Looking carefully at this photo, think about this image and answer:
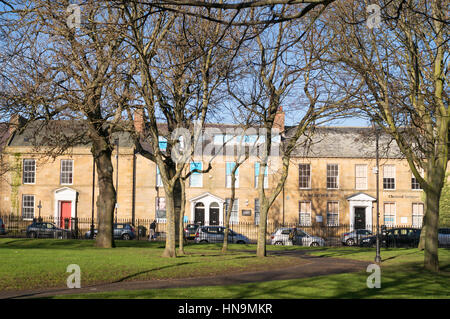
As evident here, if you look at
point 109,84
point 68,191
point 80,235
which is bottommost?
point 80,235

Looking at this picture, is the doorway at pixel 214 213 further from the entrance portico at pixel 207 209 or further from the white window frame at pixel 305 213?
the white window frame at pixel 305 213

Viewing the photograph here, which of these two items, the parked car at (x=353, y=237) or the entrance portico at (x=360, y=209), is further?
the entrance portico at (x=360, y=209)

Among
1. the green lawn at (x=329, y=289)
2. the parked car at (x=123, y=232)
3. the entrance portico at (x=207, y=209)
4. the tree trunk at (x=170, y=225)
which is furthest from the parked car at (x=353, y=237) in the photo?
the tree trunk at (x=170, y=225)

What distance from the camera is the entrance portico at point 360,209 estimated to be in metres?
50.0

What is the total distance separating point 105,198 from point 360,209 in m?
30.4

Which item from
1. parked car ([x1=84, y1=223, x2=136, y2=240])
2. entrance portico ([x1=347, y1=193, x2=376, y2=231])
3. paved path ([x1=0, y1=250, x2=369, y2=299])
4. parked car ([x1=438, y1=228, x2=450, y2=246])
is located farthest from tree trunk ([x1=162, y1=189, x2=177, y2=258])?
entrance portico ([x1=347, y1=193, x2=376, y2=231])

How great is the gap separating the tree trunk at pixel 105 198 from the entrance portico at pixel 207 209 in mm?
23082

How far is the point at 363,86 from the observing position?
72.5 feet

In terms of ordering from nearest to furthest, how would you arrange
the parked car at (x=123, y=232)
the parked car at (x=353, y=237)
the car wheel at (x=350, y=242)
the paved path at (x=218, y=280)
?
the paved path at (x=218, y=280)
the parked car at (x=353, y=237)
the car wheel at (x=350, y=242)
the parked car at (x=123, y=232)

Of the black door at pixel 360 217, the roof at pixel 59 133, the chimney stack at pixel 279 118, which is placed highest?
the chimney stack at pixel 279 118

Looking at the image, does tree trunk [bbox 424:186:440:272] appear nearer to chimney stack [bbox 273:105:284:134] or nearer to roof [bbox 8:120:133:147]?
chimney stack [bbox 273:105:284:134]

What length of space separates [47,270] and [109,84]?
24.4ft
